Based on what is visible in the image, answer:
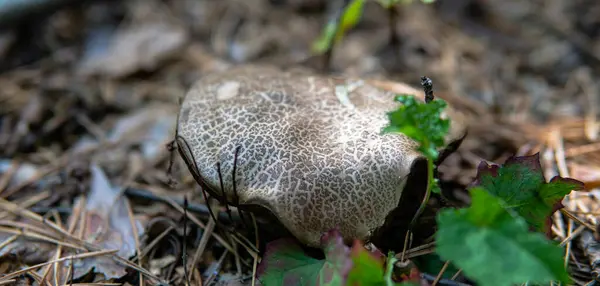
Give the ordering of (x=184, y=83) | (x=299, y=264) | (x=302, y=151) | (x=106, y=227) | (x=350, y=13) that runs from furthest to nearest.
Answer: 1. (x=184, y=83)
2. (x=350, y=13)
3. (x=106, y=227)
4. (x=302, y=151)
5. (x=299, y=264)

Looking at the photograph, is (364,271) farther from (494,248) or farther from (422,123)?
(422,123)

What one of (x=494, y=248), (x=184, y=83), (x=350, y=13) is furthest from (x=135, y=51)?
(x=494, y=248)

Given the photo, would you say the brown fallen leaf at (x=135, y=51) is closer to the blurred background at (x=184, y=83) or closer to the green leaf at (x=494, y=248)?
the blurred background at (x=184, y=83)

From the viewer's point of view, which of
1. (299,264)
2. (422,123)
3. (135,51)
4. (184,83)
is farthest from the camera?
(135,51)

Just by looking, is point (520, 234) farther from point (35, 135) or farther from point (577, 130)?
point (35, 135)

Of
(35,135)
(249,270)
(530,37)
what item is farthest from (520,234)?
(530,37)

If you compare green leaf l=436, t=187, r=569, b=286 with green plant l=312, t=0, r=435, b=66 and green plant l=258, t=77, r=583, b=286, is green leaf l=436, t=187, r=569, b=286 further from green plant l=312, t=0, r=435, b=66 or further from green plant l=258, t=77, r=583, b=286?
green plant l=312, t=0, r=435, b=66

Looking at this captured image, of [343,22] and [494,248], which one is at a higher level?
[343,22]
